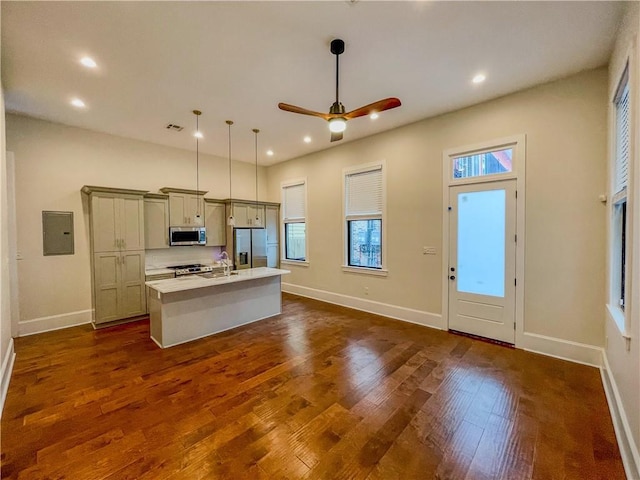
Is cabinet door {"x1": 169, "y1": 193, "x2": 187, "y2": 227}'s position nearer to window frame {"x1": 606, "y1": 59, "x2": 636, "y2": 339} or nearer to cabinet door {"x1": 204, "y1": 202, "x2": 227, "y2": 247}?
cabinet door {"x1": 204, "y1": 202, "x2": 227, "y2": 247}

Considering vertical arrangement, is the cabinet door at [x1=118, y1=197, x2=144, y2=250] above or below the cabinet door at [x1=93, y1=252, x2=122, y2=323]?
above

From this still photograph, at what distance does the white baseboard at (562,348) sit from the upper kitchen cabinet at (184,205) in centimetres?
573

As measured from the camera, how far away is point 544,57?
2826mm

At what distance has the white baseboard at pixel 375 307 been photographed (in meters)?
4.36

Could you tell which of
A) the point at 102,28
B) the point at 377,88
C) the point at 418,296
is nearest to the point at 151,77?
the point at 102,28

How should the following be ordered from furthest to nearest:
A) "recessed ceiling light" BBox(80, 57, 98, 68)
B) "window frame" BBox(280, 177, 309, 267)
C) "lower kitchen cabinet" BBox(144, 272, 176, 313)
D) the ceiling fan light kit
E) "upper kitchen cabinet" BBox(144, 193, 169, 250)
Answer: "window frame" BBox(280, 177, 309, 267), "upper kitchen cabinet" BBox(144, 193, 169, 250), "lower kitchen cabinet" BBox(144, 272, 176, 313), "recessed ceiling light" BBox(80, 57, 98, 68), the ceiling fan light kit

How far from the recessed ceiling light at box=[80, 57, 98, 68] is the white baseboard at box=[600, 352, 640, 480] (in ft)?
18.0

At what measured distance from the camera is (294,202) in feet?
22.3

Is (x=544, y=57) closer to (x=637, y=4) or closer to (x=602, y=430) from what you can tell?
(x=637, y=4)

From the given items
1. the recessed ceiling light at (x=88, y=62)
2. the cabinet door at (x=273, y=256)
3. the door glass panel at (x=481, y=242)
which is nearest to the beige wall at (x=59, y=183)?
the recessed ceiling light at (x=88, y=62)

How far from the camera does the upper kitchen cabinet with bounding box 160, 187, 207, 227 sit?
5445 mm

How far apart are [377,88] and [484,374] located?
3.56 metres

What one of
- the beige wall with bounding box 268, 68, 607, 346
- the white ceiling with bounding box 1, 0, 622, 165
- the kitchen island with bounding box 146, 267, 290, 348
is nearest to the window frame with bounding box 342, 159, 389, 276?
the beige wall with bounding box 268, 68, 607, 346

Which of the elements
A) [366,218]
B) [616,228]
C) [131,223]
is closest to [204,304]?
[131,223]
